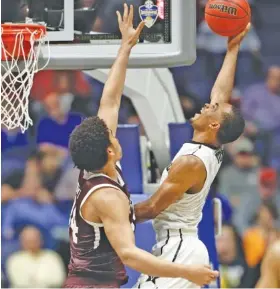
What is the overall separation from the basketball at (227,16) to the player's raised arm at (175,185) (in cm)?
65

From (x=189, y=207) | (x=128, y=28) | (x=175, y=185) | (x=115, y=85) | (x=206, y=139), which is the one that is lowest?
(x=189, y=207)

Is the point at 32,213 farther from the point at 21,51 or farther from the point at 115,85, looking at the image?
the point at 115,85

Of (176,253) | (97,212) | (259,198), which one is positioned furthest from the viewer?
(259,198)

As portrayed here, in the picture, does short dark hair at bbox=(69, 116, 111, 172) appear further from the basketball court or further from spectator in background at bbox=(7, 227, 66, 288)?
spectator in background at bbox=(7, 227, 66, 288)

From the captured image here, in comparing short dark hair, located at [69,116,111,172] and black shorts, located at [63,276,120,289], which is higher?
short dark hair, located at [69,116,111,172]

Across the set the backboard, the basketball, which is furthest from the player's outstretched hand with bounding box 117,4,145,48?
the basketball

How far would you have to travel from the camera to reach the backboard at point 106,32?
149 inches

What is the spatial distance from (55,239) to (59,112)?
0.95 meters

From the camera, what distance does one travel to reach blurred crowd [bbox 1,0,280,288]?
20.0 ft

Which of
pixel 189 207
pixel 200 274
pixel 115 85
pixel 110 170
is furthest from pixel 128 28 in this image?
pixel 200 274

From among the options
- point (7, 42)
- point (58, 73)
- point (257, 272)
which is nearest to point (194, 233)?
point (7, 42)

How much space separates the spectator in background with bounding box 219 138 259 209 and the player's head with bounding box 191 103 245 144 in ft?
9.20

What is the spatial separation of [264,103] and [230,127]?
10.0ft

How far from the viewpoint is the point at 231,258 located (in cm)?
613
